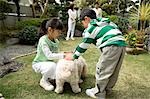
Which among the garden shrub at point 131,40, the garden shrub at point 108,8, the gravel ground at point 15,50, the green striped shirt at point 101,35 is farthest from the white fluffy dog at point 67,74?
the garden shrub at point 108,8

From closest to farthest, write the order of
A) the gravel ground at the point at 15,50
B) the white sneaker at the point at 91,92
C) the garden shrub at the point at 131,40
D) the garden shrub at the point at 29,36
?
the white sneaker at the point at 91,92, the gravel ground at the point at 15,50, the garden shrub at the point at 131,40, the garden shrub at the point at 29,36

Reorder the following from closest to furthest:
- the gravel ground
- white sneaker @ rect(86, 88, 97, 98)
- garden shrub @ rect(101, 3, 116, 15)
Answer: white sneaker @ rect(86, 88, 97, 98), the gravel ground, garden shrub @ rect(101, 3, 116, 15)

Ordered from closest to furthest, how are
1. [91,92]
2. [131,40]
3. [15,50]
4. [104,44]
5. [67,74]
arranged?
[104,44], [67,74], [91,92], [15,50], [131,40]

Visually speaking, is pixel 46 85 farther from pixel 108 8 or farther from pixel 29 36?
pixel 108 8

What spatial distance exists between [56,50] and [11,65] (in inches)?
59.7

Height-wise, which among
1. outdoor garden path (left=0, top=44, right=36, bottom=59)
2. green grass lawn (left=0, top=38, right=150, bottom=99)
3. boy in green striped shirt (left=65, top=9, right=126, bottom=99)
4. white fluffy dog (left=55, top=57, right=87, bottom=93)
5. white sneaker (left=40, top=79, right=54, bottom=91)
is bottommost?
outdoor garden path (left=0, top=44, right=36, bottom=59)

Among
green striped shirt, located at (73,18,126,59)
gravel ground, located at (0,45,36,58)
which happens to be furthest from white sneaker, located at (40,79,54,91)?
gravel ground, located at (0,45,36,58)

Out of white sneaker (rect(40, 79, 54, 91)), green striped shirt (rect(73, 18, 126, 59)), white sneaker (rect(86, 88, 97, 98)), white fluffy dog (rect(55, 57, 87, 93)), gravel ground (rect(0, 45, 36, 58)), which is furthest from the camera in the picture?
gravel ground (rect(0, 45, 36, 58))

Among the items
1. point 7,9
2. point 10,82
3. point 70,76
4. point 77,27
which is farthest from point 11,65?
point 77,27

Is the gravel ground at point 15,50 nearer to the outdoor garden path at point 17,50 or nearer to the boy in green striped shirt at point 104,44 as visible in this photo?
the outdoor garden path at point 17,50

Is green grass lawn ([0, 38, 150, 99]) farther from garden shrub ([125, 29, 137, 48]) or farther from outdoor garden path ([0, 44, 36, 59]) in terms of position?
garden shrub ([125, 29, 137, 48])

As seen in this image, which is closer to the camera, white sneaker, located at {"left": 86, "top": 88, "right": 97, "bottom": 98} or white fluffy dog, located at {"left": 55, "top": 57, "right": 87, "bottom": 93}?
white fluffy dog, located at {"left": 55, "top": 57, "right": 87, "bottom": 93}

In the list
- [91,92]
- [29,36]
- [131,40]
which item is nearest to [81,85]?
[91,92]

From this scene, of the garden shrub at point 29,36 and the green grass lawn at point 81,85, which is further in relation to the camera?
the garden shrub at point 29,36
